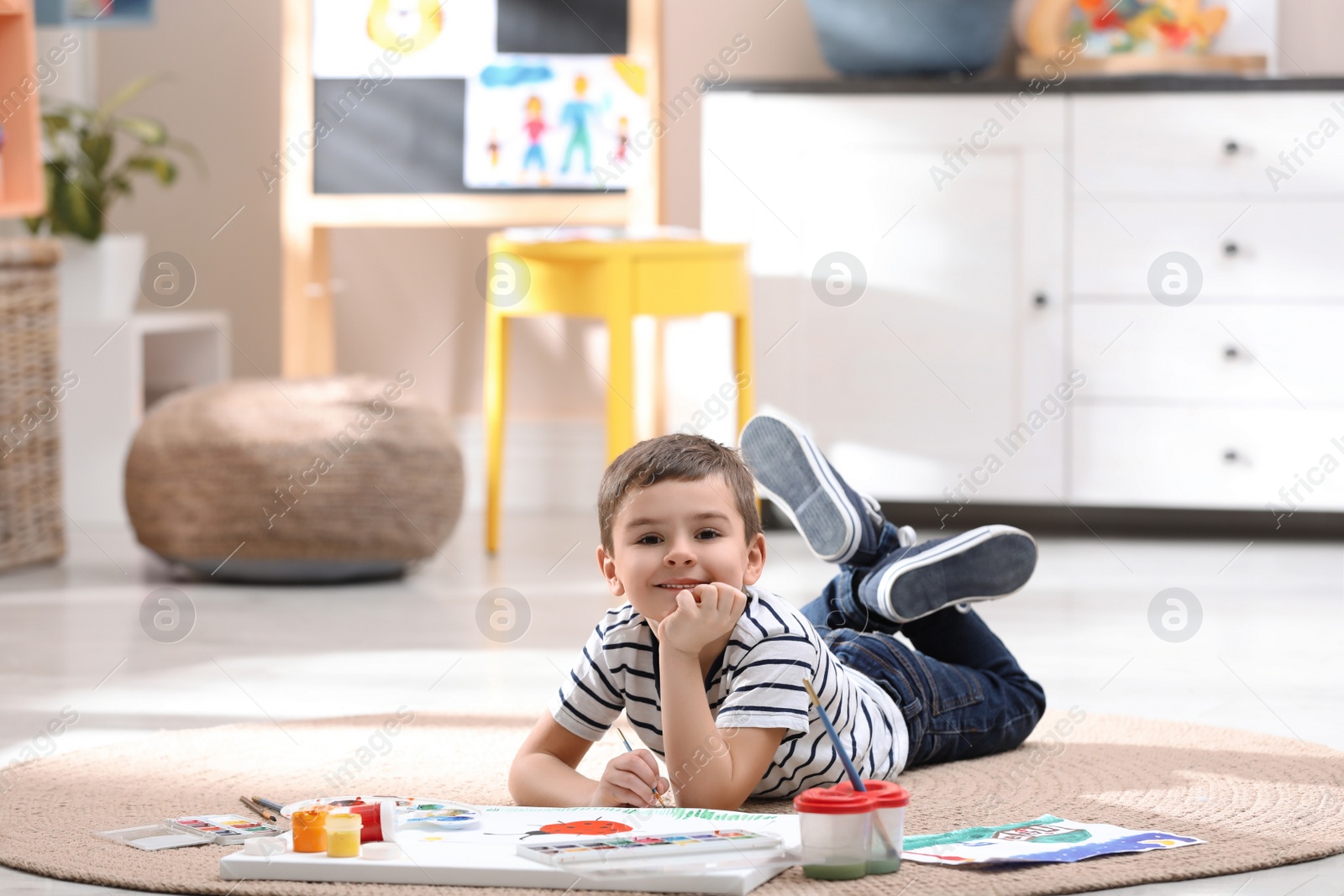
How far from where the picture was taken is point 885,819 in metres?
1.14

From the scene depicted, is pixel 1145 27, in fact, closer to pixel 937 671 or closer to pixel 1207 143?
pixel 1207 143

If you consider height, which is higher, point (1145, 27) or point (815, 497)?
point (1145, 27)

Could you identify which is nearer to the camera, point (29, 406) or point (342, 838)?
point (342, 838)

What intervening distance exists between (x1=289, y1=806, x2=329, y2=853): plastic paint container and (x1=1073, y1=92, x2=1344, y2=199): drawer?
7.13ft

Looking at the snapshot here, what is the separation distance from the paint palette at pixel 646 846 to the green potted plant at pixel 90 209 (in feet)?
7.84

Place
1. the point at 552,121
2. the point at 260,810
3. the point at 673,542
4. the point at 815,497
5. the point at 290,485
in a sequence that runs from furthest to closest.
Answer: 1. the point at 552,121
2. the point at 290,485
3. the point at 815,497
4. the point at 260,810
5. the point at 673,542

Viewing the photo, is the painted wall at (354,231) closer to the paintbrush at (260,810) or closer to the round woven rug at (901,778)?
the round woven rug at (901,778)

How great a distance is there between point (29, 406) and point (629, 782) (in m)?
1.93

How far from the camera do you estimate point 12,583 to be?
8.76ft

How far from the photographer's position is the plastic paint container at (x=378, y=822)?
1.18 metres

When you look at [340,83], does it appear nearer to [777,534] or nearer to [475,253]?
[475,253]

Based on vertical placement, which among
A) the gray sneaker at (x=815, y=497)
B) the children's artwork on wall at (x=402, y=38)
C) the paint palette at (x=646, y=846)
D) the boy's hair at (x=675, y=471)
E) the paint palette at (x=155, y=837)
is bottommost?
the paint palette at (x=155, y=837)

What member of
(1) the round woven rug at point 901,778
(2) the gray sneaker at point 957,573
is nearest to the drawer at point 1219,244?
(1) the round woven rug at point 901,778

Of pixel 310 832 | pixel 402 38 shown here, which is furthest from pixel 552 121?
pixel 310 832
